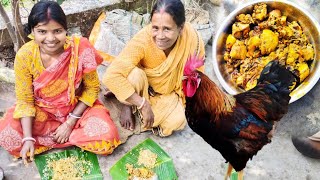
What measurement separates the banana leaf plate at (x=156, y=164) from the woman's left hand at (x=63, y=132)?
17.8 inches

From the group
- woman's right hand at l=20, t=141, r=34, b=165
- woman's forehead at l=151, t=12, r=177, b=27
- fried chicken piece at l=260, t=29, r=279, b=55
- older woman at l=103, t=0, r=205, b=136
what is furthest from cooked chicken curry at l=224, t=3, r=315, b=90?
woman's right hand at l=20, t=141, r=34, b=165

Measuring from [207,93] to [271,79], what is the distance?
0.51 meters

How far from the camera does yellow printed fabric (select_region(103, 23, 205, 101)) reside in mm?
2824

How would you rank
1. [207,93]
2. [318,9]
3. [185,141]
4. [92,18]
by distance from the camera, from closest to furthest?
[207,93]
[185,141]
[318,9]
[92,18]

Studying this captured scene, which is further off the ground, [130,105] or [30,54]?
[30,54]

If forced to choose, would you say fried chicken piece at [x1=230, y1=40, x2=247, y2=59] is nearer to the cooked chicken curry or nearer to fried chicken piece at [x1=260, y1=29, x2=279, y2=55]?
the cooked chicken curry

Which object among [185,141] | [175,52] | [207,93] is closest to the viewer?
[207,93]

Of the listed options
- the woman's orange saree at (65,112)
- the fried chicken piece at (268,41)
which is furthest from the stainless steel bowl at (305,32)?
the woman's orange saree at (65,112)

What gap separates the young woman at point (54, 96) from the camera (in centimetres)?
250

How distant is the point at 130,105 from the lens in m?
→ 3.26

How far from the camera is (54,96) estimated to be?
283cm

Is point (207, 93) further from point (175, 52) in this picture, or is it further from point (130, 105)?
point (130, 105)

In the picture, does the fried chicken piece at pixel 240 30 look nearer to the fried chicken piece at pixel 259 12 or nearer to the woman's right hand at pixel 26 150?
the fried chicken piece at pixel 259 12

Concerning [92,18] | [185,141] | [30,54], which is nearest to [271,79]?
[185,141]
